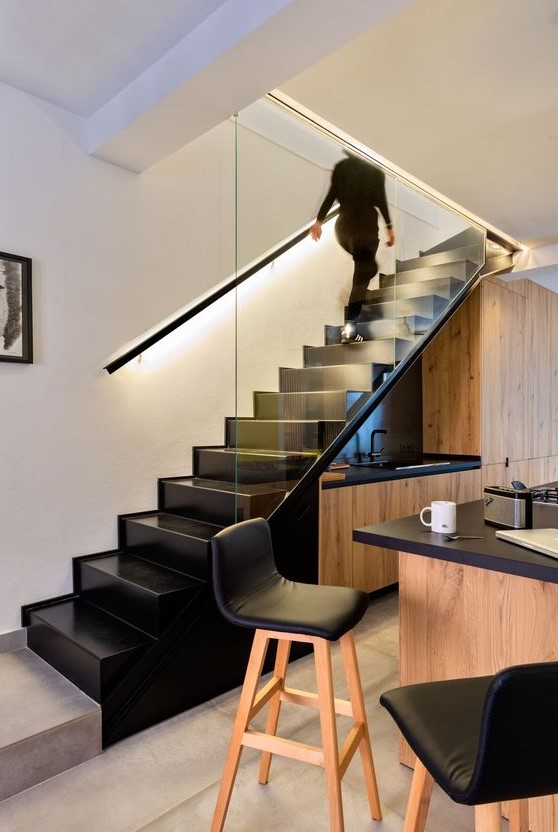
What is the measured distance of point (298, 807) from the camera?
5.98 feet

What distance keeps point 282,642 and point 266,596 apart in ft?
0.91

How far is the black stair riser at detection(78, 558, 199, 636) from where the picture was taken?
238cm

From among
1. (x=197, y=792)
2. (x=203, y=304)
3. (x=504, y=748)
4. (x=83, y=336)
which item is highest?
(x=203, y=304)

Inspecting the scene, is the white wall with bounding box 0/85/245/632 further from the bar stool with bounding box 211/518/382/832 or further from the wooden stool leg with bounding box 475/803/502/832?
the wooden stool leg with bounding box 475/803/502/832

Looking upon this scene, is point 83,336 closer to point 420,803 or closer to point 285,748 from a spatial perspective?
point 285,748

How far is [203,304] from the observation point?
11.2 feet

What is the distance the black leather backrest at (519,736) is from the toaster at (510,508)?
1.03 m

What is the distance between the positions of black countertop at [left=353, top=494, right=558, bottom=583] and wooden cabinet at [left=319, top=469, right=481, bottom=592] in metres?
1.29

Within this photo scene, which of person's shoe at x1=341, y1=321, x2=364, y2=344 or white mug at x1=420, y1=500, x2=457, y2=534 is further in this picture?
person's shoe at x1=341, y1=321, x2=364, y2=344

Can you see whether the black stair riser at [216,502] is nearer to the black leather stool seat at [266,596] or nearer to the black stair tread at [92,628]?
the black leather stool seat at [266,596]

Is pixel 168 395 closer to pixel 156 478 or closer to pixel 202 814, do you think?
pixel 156 478

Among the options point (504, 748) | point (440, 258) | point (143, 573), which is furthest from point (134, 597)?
point (440, 258)

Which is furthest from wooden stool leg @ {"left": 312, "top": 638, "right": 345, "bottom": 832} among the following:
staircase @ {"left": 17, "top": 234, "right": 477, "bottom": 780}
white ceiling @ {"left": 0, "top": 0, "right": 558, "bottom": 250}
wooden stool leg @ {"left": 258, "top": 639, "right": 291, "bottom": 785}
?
white ceiling @ {"left": 0, "top": 0, "right": 558, "bottom": 250}

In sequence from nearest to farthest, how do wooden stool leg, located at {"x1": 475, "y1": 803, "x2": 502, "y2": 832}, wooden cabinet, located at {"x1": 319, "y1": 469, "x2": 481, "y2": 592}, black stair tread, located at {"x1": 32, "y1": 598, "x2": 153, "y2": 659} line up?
wooden stool leg, located at {"x1": 475, "y1": 803, "x2": 502, "y2": 832} < black stair tread, located at {"x1": 32, "y1": 598, "x2": 153, "y2": 659} < wooden cabinet, located at {"x1": 319, "y1": 469, "x2": 481, "y2": 592}
